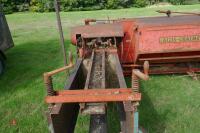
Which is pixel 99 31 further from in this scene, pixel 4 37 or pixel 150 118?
pixel 4 37

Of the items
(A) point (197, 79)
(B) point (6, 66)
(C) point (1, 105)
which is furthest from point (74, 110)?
(B) point (6, 66)

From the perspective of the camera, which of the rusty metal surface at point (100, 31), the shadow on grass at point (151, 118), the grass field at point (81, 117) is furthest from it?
the rusty metal surface at point (100, 31)

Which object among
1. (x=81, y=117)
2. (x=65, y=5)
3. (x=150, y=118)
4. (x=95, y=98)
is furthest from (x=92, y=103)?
(x=65, y=5)

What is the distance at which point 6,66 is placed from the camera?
888cm

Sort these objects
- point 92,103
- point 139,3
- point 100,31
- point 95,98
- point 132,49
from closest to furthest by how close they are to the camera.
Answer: point 95,98 < point 92,103 < point 100,31 < point 132,49 < point 139,3

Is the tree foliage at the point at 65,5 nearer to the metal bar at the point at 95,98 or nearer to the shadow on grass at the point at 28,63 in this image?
the shadow on grass at the point at 28,63

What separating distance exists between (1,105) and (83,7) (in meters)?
22.5

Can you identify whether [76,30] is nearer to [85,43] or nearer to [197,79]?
[85,43]

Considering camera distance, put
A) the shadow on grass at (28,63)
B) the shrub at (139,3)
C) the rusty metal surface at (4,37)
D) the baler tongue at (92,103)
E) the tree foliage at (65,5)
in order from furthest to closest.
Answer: the shrub at (139,3)
the tree foliage at (65,5)
the rusty metal surface at (4,37)
the shadow on grass at (28,63)
the baler tongue at (92,103)

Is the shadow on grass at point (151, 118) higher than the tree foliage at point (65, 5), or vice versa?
the shadow on grass at point (151, 118)

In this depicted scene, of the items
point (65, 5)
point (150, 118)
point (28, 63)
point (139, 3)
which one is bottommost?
point (139, 3)

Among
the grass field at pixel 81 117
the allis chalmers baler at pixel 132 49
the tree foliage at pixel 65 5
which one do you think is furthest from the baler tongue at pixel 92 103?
the tree foliage at pixel 65 5

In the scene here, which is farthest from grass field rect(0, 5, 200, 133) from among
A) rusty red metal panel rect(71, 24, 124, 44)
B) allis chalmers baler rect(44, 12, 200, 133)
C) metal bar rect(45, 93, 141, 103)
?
metal bar rect(45, 93, 141, 103)

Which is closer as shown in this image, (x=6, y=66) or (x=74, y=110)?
(x=74, y=110)
